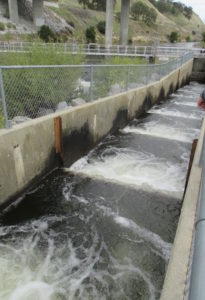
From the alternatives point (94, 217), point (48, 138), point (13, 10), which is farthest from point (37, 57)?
point (13, 10)

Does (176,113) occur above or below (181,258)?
below

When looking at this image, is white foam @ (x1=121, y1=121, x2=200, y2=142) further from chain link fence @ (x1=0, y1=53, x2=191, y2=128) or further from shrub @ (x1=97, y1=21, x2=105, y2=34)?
shrub @ (x1=97, y1=21, x2=105, y2=34)

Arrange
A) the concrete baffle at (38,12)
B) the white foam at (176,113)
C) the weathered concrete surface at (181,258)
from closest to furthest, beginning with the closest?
the weathered concrete surface at (181,258) → the white foam at (176,113) → the concrete baffle at (38,12)

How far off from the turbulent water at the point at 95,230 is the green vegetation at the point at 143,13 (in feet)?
351

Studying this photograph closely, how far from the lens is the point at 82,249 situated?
3771mm

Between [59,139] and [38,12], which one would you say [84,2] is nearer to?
[38,12]

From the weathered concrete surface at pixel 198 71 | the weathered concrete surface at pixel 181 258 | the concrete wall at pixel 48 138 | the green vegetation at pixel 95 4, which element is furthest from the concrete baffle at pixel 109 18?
the green vegetation at pixel 95 4

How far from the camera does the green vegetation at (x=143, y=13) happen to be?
3900 inches

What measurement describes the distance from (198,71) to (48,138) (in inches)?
903

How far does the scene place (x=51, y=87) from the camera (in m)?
6.90

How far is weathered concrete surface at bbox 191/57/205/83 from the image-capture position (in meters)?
24.2

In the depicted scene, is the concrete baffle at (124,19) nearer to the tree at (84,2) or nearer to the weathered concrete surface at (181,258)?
the weathered concrete surface at (181,258)

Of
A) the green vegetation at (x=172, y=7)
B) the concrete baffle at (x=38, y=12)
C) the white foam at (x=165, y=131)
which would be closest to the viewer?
the white foam at (x=165, y=131)

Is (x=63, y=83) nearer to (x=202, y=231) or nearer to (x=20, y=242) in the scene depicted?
(x=20, y=242)
